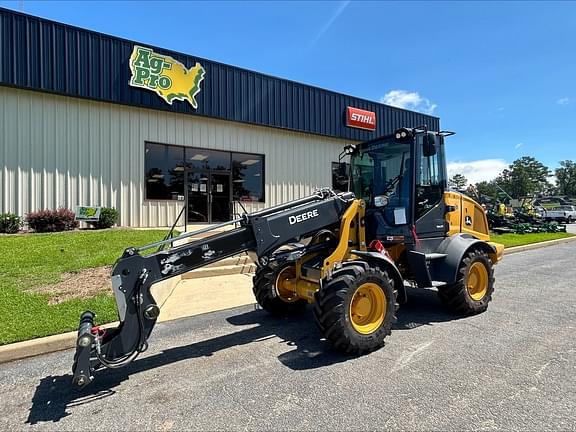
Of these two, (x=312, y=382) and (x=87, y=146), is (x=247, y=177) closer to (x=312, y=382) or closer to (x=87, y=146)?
(x=87, y=146)

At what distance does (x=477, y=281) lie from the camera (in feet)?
19.3

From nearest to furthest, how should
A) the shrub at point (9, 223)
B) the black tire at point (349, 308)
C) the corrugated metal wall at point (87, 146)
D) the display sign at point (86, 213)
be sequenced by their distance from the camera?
the black tire at point (349, 308)
the shrub at point (9, 223)
the corrugated metal wall at point (87, 146)
the display sign at point (86, 213)

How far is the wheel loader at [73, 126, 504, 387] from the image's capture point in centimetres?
353

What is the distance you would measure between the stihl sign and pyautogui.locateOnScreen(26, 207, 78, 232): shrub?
488 inches

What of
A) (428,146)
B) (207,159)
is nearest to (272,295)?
(428,146)

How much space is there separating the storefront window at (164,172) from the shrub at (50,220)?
2744mm

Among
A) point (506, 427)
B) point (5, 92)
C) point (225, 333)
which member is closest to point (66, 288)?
point (225, 333)

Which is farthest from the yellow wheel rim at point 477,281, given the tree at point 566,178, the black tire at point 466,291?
the tree at point 566,178

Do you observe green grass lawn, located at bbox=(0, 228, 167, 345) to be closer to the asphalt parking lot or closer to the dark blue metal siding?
the asphalt parking lot

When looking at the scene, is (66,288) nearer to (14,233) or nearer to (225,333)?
(225,333)

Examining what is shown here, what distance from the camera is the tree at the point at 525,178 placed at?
3434 inches

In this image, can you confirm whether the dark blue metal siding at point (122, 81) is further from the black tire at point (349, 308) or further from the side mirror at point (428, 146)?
the black tire at point (349, 308)

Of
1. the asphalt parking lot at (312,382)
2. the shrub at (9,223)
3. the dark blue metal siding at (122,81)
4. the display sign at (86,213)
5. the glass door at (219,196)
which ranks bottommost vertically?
the asphalt parking lot at (312,382)

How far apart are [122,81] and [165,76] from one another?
145 cm
